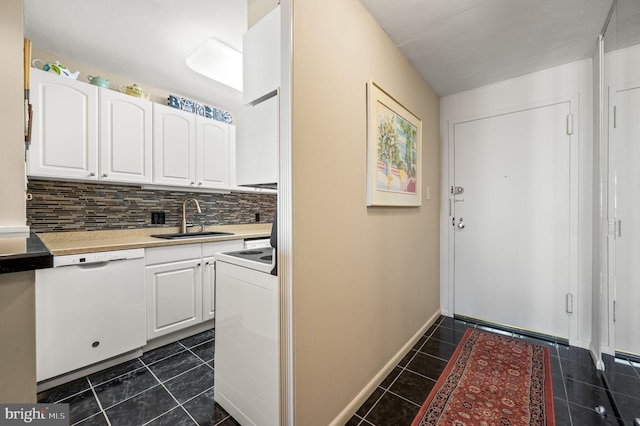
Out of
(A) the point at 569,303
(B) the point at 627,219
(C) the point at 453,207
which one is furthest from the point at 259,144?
(A) the point at 569,303

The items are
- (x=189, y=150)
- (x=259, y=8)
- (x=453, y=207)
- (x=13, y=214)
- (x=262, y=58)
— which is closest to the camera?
(x=13, y=214)

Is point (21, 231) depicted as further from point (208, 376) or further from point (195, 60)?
point (195, 60)

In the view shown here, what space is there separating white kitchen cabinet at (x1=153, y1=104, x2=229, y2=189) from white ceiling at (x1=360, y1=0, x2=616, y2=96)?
1910 mm

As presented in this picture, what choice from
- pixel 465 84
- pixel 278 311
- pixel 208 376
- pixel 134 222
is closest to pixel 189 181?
pixel 134 222

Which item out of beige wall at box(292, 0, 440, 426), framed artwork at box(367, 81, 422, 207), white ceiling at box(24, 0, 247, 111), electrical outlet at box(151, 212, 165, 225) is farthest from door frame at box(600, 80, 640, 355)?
electrical outlet at box(151, 212, 165, 225)

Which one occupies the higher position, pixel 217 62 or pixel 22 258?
pixel 217 62

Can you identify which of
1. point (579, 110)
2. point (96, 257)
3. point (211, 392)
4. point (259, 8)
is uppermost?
point (259, 8)

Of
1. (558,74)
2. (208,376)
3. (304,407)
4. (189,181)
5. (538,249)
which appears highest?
(558,74)

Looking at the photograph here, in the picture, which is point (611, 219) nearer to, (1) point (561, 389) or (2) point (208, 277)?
(1) point (561, 389)

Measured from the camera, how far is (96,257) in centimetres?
183

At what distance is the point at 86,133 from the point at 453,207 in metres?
3.33

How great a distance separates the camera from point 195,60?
2248 millimetres

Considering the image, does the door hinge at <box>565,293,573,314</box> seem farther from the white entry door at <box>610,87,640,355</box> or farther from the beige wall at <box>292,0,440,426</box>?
the beige wall at <box>292,0,440,426</box>

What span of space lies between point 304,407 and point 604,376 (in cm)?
208
